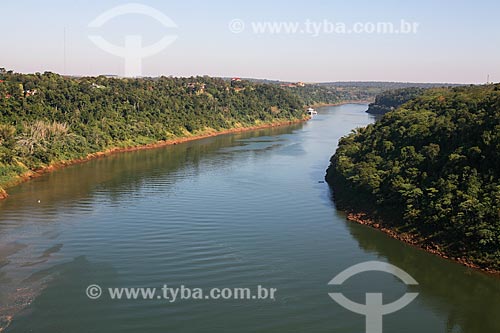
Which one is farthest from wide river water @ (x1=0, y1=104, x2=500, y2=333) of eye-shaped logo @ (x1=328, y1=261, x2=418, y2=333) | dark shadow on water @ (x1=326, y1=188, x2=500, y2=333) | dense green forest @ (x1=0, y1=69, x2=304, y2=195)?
dense green forest @ (x1=0, y1=69, x2=304, y2=195)

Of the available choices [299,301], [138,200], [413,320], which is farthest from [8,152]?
[413,320]

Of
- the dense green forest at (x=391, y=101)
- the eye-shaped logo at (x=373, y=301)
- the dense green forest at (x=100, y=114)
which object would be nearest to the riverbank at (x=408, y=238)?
the eye-shaped logo at (x=373, y=301)

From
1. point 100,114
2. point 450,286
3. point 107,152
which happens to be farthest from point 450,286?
point 100,114

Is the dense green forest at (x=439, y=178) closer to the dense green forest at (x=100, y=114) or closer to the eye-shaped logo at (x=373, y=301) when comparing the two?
the eye-shaped logo at (x=373, y=301)

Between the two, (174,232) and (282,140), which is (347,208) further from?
(282,140)

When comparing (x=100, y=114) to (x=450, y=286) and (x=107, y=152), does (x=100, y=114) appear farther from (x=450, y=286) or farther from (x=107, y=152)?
(x=450, y=286)

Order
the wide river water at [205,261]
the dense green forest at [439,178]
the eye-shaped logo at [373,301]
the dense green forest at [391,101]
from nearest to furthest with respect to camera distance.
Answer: the wide river water at [205,261] → the eye-shaped logo at [373,301] → the dense green forest at [439,178] → the dense green forest at [391,101]

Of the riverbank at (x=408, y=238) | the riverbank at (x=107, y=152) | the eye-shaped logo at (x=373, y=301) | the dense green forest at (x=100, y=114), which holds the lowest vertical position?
the eye-shaped logo at (x=373, y=301)
